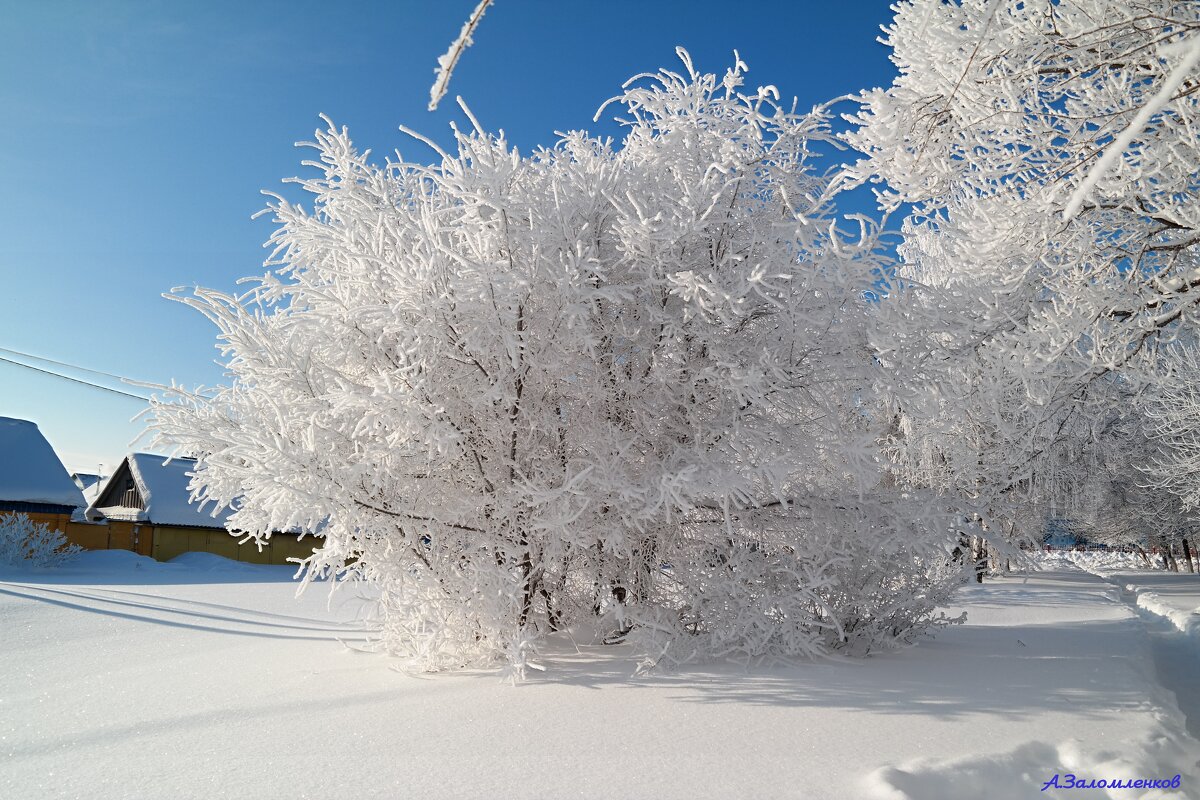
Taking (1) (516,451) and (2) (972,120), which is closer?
(1) (516,451)

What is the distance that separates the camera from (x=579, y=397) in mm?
5059

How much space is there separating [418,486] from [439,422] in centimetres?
81

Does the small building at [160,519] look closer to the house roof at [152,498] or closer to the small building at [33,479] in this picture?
the house roof at [152,498]

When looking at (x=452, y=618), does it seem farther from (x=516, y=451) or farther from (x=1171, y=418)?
(x=1171, y=418)

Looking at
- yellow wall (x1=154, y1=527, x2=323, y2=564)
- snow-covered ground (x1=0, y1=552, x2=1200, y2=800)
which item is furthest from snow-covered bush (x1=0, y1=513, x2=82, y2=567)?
snow-covered ground (x1=0, y1=552, x2=1200, y2=800)

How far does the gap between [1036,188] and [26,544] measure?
72.7ft

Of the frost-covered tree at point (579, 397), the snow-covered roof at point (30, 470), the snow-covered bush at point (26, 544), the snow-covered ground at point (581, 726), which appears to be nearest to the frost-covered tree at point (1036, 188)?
the frost-covered tree at point (579, 397)

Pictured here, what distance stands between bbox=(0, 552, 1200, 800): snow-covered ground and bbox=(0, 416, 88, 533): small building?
21.6 m

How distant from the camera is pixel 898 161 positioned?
6152mm

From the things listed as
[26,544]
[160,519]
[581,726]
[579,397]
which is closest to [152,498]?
[160,519]

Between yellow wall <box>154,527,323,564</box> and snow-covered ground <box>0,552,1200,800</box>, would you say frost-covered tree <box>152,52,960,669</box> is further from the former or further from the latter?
yellow wall <box>154,527,323,564</box>

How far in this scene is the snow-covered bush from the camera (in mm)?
17375

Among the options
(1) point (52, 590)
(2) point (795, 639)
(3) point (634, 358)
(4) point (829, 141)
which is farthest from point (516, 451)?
(1) point (52, 590)

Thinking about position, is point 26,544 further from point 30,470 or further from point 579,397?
point 579,397
